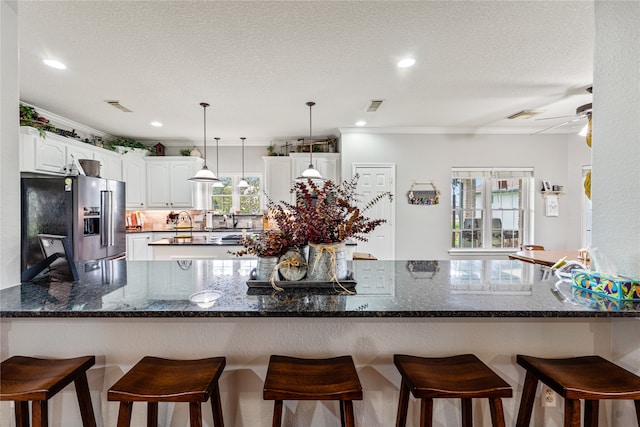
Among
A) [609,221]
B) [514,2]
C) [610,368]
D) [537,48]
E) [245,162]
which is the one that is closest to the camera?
[610,368]

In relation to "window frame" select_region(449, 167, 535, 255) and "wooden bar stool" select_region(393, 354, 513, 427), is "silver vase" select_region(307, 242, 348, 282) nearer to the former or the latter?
"wooden bar stool" select_region(393, 354, 513, 427)

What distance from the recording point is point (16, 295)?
4.33ft

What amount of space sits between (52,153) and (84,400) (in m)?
3.76

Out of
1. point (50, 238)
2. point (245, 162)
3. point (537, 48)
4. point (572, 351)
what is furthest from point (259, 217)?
point (572, 351)

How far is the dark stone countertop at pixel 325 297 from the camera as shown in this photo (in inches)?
44.1

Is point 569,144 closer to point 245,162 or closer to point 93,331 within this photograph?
point 245,162

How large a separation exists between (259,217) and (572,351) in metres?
5.19

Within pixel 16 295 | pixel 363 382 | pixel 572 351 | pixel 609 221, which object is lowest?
pixel 363 382

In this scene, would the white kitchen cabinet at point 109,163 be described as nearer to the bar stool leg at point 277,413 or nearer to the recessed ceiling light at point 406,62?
the recessed ceiling light at point 406,62

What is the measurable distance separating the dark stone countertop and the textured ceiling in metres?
1.65

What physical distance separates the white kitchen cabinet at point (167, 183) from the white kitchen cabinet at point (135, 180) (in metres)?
0.08

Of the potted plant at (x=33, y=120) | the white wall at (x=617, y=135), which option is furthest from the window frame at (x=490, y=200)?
the potted plant at (x=33, y=120)

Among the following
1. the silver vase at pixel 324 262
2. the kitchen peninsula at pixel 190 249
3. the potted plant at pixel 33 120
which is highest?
the potted plant at pixel 33 120

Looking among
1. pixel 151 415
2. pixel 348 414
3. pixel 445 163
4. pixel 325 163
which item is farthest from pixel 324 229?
pixel 445 163
